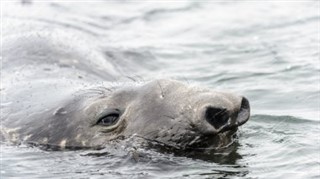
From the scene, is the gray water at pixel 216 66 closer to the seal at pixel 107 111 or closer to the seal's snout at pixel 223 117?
the seal at pixel 107 111

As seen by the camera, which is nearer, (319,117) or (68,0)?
(319,117)

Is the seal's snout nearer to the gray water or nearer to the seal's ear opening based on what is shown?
the seal's ear opening

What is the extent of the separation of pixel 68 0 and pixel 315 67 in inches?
223

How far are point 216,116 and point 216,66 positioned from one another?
4.60m

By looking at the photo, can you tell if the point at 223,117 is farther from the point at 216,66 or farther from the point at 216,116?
the point at 216,66

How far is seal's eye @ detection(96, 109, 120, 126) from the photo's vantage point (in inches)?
257

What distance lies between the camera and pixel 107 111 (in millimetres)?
6570

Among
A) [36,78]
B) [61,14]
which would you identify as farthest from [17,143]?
[61,14]

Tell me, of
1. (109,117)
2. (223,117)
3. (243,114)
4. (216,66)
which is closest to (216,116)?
(223,117)

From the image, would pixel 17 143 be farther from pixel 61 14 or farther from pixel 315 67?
pixel 61 14

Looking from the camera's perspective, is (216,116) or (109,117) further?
(109,117)

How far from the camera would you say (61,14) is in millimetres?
12664

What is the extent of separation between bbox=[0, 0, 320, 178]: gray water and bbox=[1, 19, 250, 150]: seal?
14cm

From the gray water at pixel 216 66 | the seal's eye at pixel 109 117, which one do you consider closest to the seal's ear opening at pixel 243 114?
the gray water at pixel 216 66
